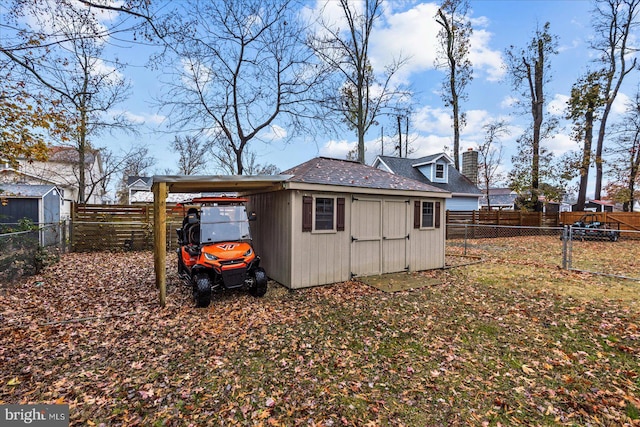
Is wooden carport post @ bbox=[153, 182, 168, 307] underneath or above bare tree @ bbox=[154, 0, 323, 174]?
underneath

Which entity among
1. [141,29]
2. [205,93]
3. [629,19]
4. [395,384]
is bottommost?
[395,384]

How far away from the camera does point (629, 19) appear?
16.5 meters

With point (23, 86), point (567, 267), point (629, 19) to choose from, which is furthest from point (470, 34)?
point (23, 86)

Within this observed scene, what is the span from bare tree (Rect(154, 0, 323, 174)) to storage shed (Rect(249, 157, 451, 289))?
23.8 ft

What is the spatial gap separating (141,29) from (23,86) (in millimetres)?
2829

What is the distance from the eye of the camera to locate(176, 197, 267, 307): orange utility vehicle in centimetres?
527

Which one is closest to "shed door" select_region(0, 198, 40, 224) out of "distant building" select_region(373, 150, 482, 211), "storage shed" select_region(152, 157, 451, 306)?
"storage shed" select_region(152, 157, 451, 306)

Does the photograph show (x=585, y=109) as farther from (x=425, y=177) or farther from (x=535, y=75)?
(x=425, y=177)

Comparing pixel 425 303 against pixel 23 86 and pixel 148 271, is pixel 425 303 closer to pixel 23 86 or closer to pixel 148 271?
pixel 148 271

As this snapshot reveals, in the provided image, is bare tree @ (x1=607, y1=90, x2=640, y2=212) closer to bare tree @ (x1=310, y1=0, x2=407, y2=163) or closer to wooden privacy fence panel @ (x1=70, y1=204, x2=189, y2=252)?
bare tree @ (x1=310, y1=0, x2=407, y2=163)

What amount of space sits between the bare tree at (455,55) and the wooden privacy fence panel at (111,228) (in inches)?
711

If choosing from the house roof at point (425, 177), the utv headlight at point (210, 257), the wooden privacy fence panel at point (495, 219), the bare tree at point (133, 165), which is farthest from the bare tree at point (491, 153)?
the bare tree at point (133, 165)

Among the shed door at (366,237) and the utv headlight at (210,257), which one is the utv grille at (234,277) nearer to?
the utv headlight at (210,257)


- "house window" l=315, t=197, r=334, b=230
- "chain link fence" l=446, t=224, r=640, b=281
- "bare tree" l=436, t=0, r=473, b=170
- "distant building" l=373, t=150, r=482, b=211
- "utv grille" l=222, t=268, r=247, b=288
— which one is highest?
"bare tree" l=436, t=0, r=473, b=170
